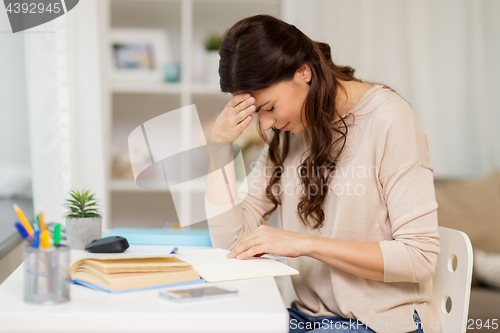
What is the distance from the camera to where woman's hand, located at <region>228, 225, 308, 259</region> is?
828 mm

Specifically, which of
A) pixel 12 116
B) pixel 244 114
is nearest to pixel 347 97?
pixel 244 114

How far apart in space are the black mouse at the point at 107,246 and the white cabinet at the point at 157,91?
1207mm

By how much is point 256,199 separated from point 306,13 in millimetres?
1177

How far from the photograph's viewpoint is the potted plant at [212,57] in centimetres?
211

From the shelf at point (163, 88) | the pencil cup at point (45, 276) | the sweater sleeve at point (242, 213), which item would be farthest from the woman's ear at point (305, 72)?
the shelf at point (163, 88)

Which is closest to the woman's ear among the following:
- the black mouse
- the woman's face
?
the woman's face

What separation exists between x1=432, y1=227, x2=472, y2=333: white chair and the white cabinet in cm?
135

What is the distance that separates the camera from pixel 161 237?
3.43 ft

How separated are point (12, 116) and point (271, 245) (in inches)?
35.9

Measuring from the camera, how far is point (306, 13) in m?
2.02

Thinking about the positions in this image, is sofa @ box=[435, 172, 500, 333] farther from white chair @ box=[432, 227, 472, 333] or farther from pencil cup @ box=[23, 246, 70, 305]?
pencil cup @ box=[23, 246, 70, 305]

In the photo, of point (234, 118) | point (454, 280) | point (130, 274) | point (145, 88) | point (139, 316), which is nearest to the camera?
point (139, 316)

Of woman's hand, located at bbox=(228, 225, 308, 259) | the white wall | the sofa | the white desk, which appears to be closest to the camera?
the white desk

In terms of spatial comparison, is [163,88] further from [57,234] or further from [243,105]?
[57,234]
